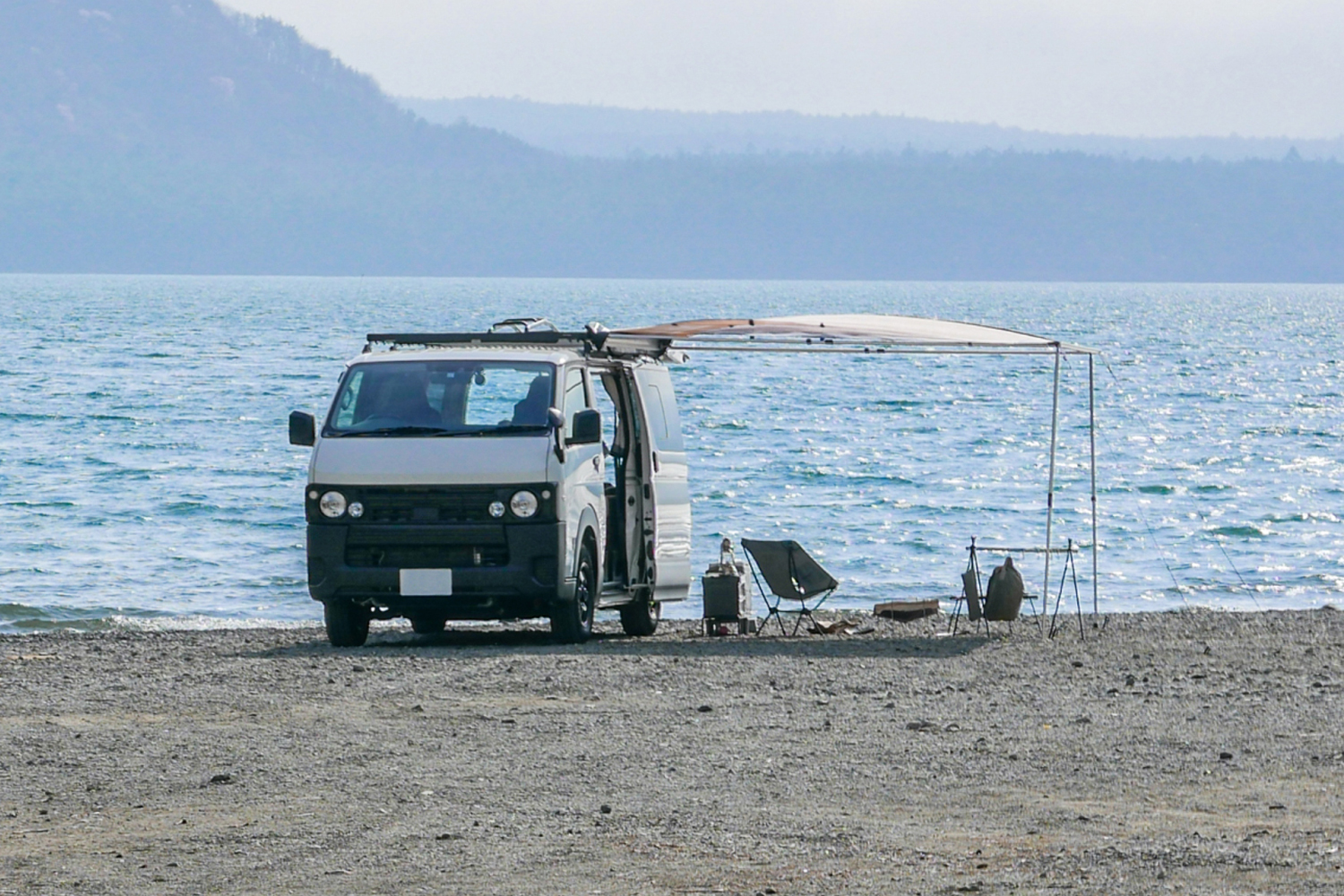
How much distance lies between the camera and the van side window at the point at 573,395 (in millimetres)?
14109

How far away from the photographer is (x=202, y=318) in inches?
4751

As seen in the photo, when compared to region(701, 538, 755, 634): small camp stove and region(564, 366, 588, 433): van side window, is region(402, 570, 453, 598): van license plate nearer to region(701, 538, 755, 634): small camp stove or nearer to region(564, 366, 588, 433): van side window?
region(564, 366, 588, 433): van side window

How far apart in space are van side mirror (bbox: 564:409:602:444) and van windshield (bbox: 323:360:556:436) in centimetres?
21

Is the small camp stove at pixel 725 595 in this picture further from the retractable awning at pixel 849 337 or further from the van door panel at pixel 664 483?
the retractable awning at pixel 849 337

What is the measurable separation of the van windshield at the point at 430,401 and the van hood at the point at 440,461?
154 millimetres

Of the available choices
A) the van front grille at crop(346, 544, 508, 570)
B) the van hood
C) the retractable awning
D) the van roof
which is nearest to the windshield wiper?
the van hood

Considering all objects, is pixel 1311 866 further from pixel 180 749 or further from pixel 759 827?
pixel 180 749

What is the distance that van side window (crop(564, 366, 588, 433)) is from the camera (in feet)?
46.3

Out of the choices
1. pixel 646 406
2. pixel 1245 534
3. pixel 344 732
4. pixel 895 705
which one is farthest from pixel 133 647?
pixel 1245 534

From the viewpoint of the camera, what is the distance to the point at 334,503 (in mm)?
13719

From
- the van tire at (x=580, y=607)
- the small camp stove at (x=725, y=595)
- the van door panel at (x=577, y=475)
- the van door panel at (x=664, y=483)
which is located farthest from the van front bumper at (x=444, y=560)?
the small camp stove at (x=725, y=595)

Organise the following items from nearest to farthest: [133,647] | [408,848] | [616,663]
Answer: [408,848]
[616,663]
[133,647]

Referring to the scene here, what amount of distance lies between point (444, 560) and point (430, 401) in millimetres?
1148

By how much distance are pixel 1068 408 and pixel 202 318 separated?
69143mm
